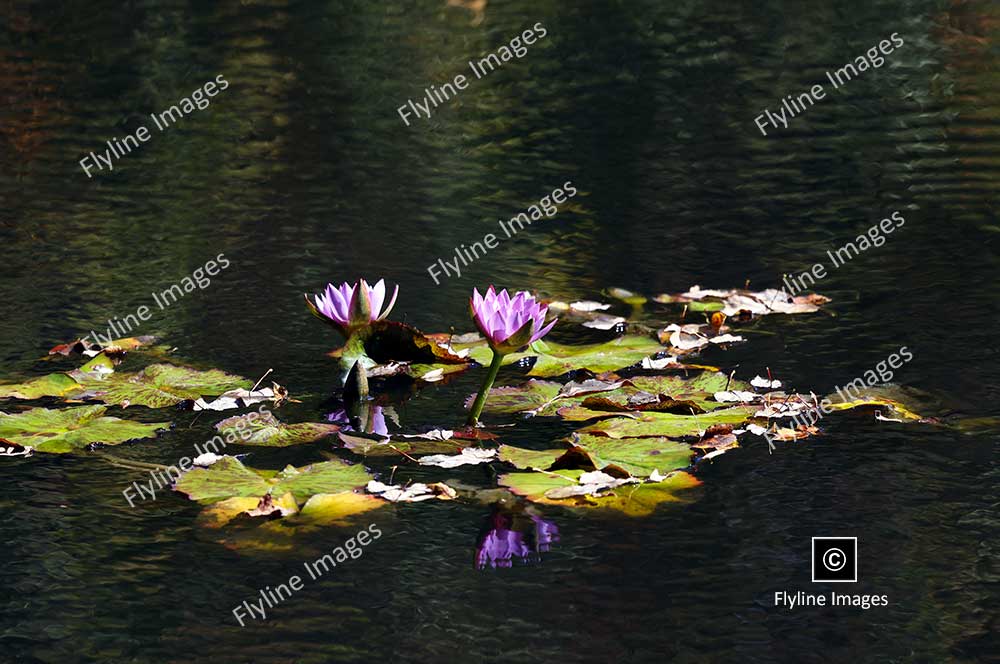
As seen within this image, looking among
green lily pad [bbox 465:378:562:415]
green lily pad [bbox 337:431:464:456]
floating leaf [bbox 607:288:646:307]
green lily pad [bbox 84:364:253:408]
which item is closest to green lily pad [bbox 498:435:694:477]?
green lily pad [bbox 337:431:464:456]

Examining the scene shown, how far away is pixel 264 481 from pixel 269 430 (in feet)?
0.96

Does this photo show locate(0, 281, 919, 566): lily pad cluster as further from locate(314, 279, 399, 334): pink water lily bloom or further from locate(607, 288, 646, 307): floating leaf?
locate(607, 288, 646, 307): floating leaf

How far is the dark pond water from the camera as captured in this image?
6.79ft

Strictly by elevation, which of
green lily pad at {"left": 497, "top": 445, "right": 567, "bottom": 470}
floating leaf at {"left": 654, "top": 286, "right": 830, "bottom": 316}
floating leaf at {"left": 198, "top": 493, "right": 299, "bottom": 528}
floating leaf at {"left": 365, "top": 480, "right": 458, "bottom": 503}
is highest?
floating leaf at {"left": 654, "top": 286, "right": 830, "bottom": 316}

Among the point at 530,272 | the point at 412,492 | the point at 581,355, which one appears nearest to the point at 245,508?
the point at 412,492

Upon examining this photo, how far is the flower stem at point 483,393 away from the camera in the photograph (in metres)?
2.77

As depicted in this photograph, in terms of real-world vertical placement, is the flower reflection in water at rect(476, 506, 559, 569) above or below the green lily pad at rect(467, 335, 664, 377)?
below

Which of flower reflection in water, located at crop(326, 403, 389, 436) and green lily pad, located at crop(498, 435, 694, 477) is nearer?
green lily pad, located at crop(498, 435, 694, 477)

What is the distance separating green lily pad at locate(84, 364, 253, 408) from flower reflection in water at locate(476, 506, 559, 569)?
0.94m

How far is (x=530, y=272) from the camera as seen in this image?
421cm

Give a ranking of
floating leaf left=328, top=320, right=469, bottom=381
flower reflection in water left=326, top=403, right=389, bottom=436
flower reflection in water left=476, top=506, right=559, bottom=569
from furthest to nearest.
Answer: floating leaf left=328, top=320, right=469, bottom=381 → flower reflection in water left=326, top=403, right=389, bottom=436 → flower reflection in water left=476, top=506, right=559, bottom=569

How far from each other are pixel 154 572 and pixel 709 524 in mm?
983

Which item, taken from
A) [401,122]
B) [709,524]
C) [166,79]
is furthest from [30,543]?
[166,79]

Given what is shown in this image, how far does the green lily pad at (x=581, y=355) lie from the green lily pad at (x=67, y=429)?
0.89 meters
